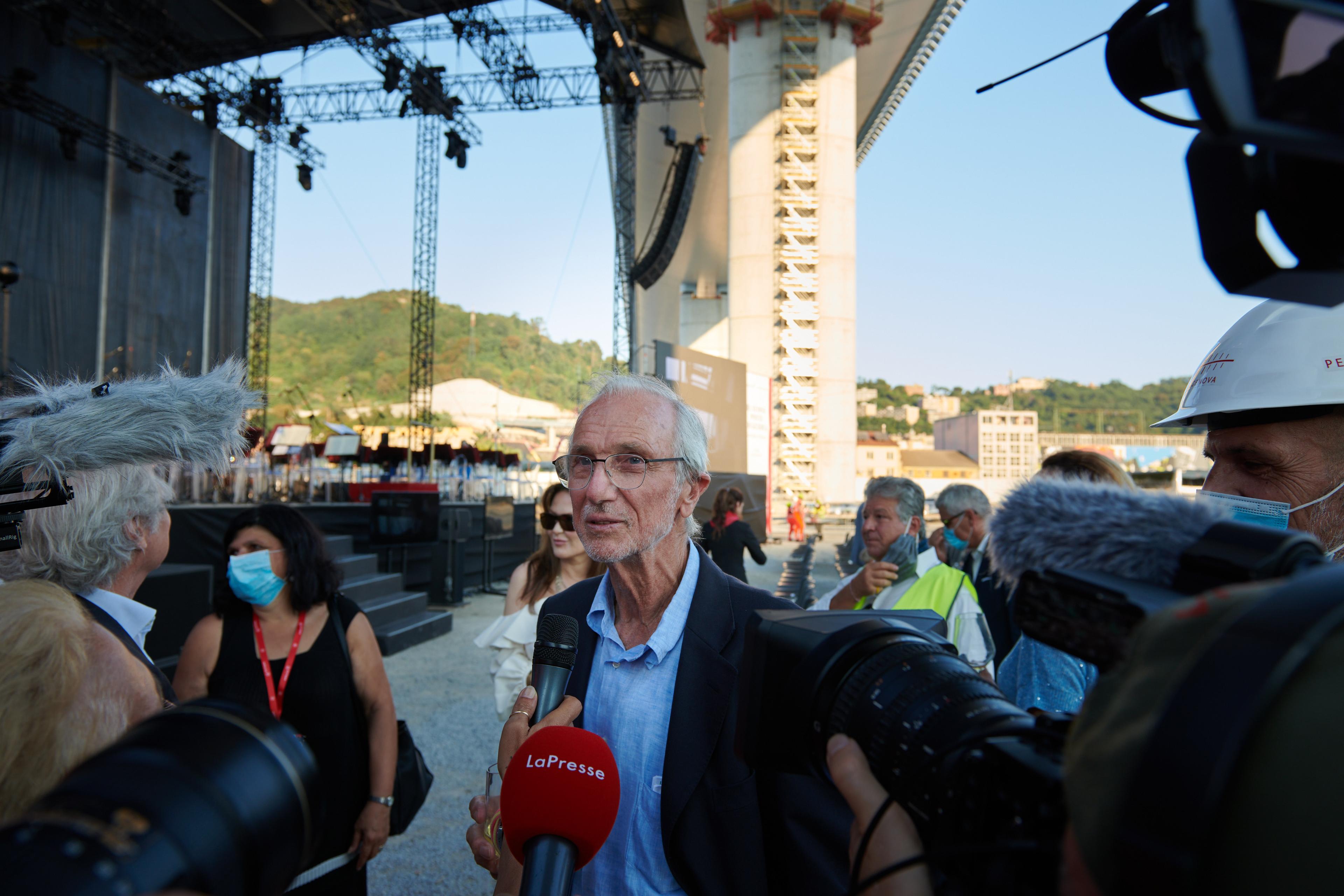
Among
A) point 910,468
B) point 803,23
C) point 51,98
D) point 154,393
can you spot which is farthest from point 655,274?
point 910,468

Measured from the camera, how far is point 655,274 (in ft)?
87.1

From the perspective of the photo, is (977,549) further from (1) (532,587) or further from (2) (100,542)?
(2) (100,542)

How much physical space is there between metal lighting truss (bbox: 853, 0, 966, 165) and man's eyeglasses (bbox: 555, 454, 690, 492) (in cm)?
2615

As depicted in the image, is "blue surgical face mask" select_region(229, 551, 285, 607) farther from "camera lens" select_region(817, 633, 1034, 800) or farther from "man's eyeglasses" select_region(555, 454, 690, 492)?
"camera lens" select_region(817, 633, 1034, 800)

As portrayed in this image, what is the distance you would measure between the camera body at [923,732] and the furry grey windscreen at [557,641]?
21.6 inches

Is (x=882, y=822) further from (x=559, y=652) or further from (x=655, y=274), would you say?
(x=655, y=274)

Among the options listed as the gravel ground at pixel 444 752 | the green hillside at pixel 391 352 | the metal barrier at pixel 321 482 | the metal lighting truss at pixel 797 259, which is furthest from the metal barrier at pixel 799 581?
the green hillside at pixel 391 352

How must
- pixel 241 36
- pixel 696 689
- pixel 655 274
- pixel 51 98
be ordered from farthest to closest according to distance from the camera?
pixel 655 274
pixel 241 36
pixel 51 98
pixel 696 689

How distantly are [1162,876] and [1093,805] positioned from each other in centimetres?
6

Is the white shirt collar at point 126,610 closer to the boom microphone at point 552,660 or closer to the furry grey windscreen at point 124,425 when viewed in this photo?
the furry grey windscreen at point 124,425

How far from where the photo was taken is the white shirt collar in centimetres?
164

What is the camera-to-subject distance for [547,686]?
55.7 inches

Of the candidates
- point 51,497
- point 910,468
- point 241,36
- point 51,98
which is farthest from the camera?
point 910,468

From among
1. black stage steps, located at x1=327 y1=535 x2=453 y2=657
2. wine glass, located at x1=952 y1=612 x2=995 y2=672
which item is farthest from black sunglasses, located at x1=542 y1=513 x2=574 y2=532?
black stage steps, located at x1=327 y1=535 x2=453 y2=657
